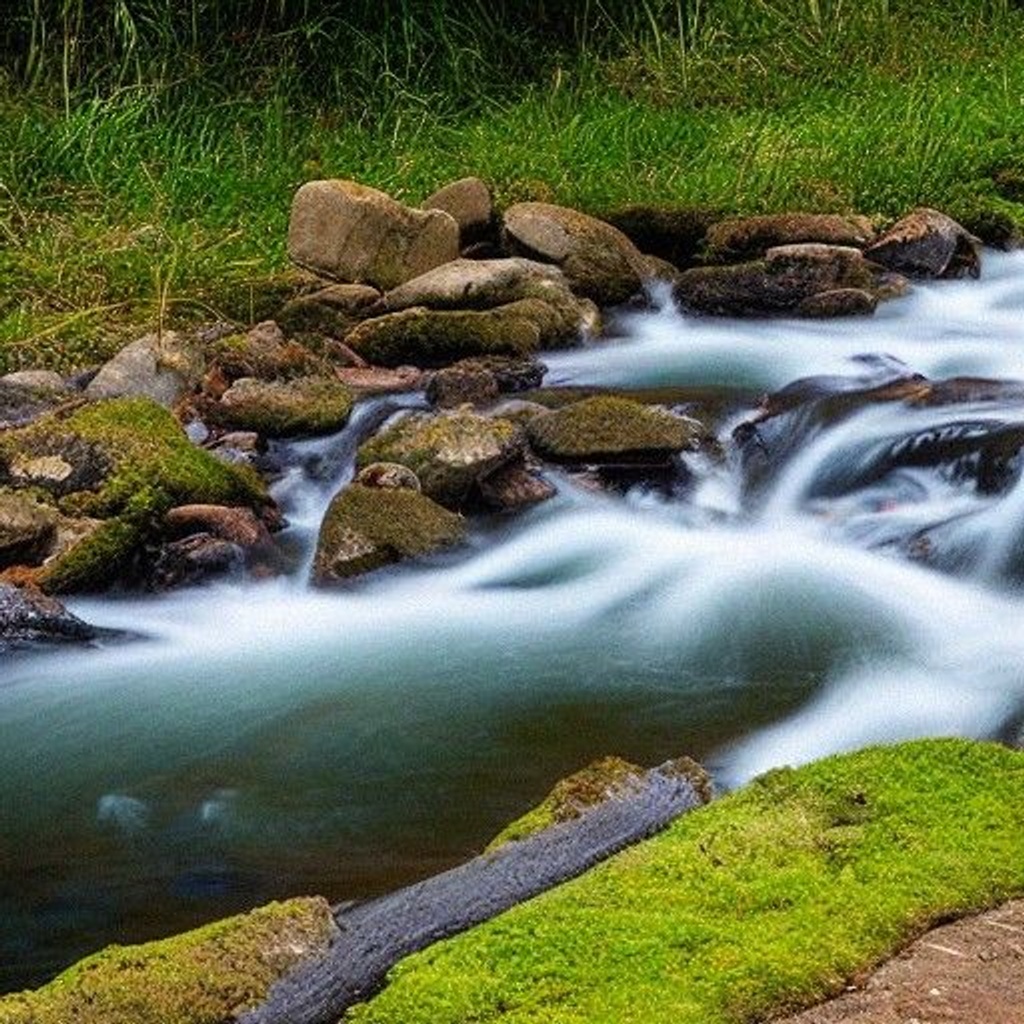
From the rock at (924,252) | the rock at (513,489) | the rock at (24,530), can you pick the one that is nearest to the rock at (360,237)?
the rock at (924,252)

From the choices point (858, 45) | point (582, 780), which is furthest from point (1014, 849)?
point (858, 45)

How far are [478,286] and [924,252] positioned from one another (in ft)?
7.54

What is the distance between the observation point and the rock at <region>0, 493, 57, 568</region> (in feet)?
19.6

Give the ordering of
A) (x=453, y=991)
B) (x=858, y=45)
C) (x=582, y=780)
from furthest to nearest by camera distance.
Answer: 1. (x=858, y=45)
2. (x=582, y=780)
3. (x=453, y=991)

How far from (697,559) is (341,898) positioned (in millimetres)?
2654

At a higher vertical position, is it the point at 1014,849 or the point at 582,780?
the point at 1014,849

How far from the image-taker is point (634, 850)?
123 inches

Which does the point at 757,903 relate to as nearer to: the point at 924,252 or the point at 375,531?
the point at 375,531

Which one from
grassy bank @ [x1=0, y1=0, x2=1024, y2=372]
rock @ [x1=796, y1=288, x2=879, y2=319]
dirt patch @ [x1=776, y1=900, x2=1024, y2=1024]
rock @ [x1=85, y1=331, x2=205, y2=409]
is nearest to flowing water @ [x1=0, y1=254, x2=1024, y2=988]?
rock @ [x1=85, y1=331, x2=205, y2=409]

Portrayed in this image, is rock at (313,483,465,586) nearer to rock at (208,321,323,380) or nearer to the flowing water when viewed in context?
the flowing water

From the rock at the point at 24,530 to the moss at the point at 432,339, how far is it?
7.38 feet

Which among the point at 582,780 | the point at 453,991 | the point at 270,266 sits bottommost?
the point at 270,266

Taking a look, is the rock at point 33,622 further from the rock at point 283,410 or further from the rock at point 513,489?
the rock at point 283,410

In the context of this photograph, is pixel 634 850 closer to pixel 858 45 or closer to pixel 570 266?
pixel 570 266
